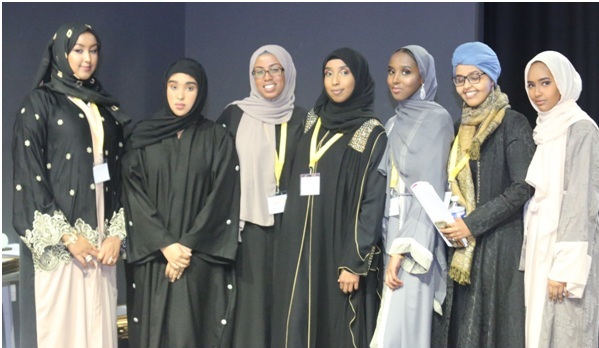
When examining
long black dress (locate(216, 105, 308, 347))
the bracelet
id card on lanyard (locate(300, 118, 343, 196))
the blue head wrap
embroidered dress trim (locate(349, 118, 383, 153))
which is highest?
the blue head wrap

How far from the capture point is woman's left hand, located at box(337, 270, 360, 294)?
3.93 meters

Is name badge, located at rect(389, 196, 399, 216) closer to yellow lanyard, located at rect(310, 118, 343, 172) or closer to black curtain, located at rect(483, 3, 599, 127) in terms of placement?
yellow lanyard, located at rect(310, 118, 343, 172)

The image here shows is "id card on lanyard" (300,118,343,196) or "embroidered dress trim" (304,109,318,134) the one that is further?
"embroidered dress trim" (304,109,318,134)

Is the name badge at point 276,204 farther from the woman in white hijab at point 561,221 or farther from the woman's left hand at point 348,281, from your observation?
the woman in white hijab at point 561,221

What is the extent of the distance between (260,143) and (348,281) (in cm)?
81

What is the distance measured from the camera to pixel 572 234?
3570 millimetres

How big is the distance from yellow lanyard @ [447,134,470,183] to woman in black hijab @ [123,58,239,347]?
1030mm

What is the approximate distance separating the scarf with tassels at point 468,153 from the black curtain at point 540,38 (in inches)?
36.5

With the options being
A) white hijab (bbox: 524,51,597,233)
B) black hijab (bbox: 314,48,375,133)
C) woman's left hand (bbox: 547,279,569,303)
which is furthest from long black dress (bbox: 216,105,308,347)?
woman's left hand (bbox: 547,279,569,303)

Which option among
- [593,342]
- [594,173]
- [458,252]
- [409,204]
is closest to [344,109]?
[409,204]

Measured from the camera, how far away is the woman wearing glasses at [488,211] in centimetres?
373

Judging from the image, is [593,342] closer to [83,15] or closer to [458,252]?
[458,252]

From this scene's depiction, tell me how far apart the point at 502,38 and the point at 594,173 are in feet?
4.59

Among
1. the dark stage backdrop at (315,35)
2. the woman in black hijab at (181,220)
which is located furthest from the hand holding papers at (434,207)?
the woman in black hijab at (181,220)
